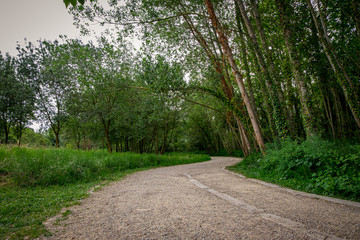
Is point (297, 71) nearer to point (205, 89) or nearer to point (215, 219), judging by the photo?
point (205, 89)

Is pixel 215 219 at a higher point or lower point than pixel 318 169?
lower

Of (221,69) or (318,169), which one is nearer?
(318,169)

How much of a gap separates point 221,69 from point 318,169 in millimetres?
7597

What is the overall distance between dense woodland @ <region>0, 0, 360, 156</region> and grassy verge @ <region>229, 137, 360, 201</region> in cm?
149

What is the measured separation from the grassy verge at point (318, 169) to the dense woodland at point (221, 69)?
149 cm

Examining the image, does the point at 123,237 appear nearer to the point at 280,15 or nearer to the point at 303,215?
the point at 303,215

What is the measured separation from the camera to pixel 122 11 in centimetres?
820

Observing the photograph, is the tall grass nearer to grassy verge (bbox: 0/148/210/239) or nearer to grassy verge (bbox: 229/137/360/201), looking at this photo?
grassy verge (bbox: 0/148/210/239)

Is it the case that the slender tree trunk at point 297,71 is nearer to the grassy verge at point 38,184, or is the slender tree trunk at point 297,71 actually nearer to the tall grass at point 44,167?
the grassy verge at point 38,184

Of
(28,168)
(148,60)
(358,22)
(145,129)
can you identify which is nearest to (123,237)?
(28,168)

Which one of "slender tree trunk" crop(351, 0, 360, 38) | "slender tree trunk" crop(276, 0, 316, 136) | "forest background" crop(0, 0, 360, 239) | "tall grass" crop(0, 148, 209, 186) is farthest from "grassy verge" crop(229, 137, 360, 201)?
"slender tree trunk" crop(351, 0, 360, 38)

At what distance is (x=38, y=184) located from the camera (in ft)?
18.6

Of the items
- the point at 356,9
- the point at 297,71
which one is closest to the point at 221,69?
the point at 297,71

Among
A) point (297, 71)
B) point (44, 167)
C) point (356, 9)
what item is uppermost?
point (356, 9)
